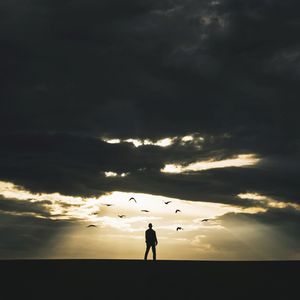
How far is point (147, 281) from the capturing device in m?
23.0

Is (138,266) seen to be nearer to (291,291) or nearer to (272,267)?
(272,267)

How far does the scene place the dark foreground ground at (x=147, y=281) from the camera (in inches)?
761

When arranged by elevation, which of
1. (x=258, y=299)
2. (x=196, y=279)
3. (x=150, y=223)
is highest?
(x=150, y=223)

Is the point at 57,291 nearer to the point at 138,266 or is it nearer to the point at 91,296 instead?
the point at 91,296

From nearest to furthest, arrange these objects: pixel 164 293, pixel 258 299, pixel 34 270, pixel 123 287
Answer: pixel 258 299 < pixel 164 293 < pixel 123 287 < pixel 34 270

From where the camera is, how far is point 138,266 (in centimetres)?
2917

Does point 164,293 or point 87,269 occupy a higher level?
point 87,269

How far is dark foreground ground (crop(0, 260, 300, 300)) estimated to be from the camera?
1933 centimetres

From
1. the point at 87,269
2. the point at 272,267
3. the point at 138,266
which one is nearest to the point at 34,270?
the point at 87,269

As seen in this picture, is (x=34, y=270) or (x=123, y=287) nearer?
(x=123, y=287)

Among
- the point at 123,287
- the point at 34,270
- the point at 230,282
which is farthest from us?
the point at 34,270

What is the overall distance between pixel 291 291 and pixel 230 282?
3.10 metres

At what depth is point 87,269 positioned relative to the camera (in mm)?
27375

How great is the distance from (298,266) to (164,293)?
12.3 m
